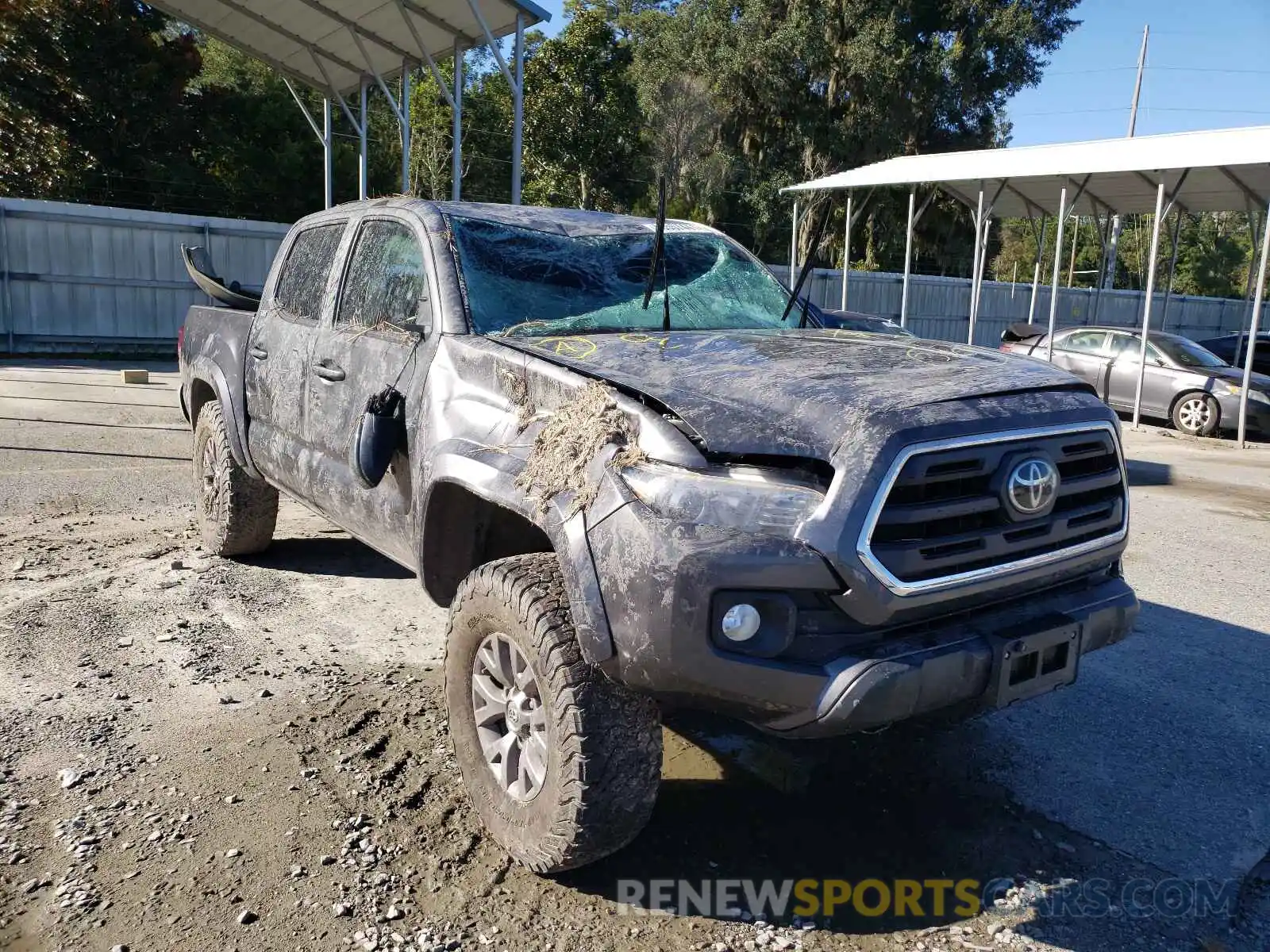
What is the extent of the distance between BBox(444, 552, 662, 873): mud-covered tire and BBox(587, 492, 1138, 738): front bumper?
17 centimetres

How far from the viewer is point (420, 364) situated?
341cm

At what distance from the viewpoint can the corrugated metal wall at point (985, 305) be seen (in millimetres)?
23203

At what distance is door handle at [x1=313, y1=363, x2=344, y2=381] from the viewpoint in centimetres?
392

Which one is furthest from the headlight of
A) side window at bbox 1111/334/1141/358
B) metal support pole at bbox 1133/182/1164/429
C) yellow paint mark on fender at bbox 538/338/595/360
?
side window at bbox 1111/334/1141/358

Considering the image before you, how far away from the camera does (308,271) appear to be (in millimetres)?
4688

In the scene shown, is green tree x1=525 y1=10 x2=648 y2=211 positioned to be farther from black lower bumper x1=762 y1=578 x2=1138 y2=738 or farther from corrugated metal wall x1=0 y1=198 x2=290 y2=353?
black lower bumper x1=762 y1=578 x2=1138 y2=738

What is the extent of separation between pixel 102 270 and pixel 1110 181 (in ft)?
57.8

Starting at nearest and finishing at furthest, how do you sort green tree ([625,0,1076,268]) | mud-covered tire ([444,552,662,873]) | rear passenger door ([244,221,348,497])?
mud-covered tire ([444,552,662,873]) < rear passenger door ([244,221,348,497]) < green tree ([625,0,1076,268])

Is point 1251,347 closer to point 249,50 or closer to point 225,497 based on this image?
point 225,497

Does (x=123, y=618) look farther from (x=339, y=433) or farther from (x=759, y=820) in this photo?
(x=759, y=820)

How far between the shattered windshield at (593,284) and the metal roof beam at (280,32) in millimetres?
13888

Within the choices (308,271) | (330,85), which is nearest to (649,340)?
(308,271)

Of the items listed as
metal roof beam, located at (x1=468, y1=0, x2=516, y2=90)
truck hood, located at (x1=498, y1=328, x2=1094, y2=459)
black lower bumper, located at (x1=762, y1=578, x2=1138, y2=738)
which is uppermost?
metal roof beam, located at (x1=468, y1=0, x2=516, y2=90)

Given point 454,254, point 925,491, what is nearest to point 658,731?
point 925,491
